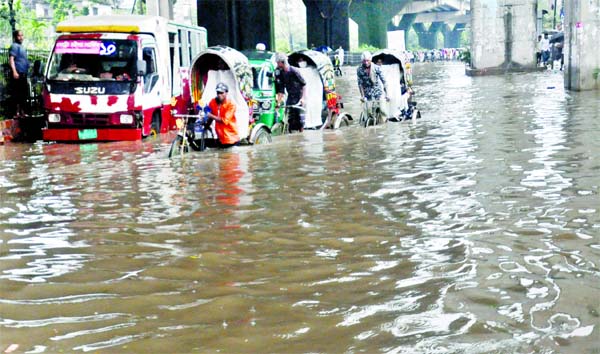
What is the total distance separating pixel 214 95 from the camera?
51.2ft

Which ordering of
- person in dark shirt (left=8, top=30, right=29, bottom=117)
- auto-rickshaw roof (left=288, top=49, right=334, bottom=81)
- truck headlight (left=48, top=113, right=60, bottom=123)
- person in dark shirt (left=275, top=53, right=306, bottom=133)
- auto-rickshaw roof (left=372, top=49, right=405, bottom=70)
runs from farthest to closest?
1. auto-rickshaw roof (left=372, top=49, right=405, bottom=70)
2. auto-rickshaw roof (left=288, top=49, right=334, bottom=81)
3. person in dark shirt (left=8, top=30, right=29, bottom=117)
4. person in dark shirt (left=275, top=53, right=306, bottom=133)
5. truck headlight (left=48, top=113, right=60, bottom=123)

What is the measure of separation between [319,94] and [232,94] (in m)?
4.15

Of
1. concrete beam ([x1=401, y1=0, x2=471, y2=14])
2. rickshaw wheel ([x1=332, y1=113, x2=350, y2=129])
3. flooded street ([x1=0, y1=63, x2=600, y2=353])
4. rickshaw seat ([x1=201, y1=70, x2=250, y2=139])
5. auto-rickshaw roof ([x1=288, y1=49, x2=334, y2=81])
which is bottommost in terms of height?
flooded street ([x1=0, y1=63, x2=600, y2=353])

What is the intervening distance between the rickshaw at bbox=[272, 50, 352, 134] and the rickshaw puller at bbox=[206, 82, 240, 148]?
14.8ft

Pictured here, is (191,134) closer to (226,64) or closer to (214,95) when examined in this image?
(214,95)

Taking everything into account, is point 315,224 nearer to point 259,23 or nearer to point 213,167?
point 213,167

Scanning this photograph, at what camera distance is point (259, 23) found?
47.6 metres

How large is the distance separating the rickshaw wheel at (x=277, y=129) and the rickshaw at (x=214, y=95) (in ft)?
5.50

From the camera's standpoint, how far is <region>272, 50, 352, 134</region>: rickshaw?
1889 centimetres

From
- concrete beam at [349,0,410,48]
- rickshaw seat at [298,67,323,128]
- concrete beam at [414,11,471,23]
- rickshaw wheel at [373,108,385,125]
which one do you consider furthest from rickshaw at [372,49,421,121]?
concrete beam at [414,11,471,23]

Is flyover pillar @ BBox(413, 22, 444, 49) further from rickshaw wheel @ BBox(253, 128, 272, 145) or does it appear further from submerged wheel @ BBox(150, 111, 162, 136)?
rickshaw wheel @ BBox(253, 128, 272, 145)

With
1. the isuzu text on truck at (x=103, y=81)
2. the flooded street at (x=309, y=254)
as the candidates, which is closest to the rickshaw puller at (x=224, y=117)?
the flooded street at (x=309, y=254)

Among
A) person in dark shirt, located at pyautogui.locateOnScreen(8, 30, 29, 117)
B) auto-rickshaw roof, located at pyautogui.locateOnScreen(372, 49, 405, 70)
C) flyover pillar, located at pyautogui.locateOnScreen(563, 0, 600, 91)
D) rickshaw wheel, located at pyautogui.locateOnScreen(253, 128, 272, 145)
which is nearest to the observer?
rickshaw wheel, located at pyautogui.locateOnScreen(253, 128, 272, 145)

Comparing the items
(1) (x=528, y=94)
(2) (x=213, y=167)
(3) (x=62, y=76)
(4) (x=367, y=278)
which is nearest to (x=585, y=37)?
(1) (x=528, y=94)
